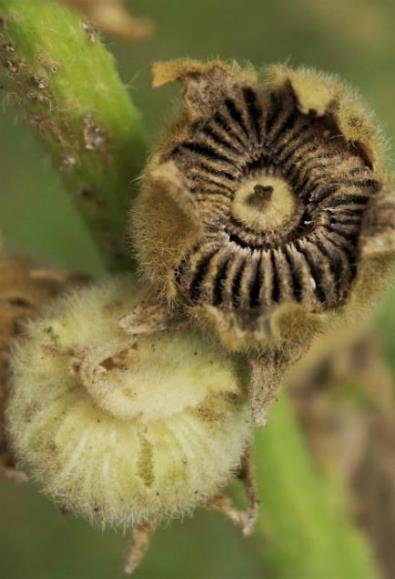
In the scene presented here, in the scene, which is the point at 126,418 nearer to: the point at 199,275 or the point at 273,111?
the point at 199,275

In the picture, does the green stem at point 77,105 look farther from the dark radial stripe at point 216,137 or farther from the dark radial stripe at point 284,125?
the dark radial stripe at point 284,125

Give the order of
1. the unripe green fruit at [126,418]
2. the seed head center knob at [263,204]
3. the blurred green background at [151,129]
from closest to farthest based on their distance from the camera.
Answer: the seed head center knob at [263,204]
the unripe green fruit at [126,418]
the blurred green background at [151,129]

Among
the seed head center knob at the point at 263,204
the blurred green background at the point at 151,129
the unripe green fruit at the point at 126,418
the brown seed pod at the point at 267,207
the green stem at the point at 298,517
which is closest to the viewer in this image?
the brown seed pod at the point at 267,207

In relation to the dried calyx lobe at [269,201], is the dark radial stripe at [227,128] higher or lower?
higher

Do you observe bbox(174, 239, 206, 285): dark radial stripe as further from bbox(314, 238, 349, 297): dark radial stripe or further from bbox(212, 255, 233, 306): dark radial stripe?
bbox(314, 238, 349, 297): dark radial stripe

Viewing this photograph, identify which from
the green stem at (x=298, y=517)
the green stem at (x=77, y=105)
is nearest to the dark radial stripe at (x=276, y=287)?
the green stem at (x=77, y=105)

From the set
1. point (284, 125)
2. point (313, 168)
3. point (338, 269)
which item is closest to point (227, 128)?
point (284, 125)

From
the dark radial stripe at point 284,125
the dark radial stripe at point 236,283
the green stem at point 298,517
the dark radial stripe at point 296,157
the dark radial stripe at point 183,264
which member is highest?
the dark radial stripe at point 284,125
